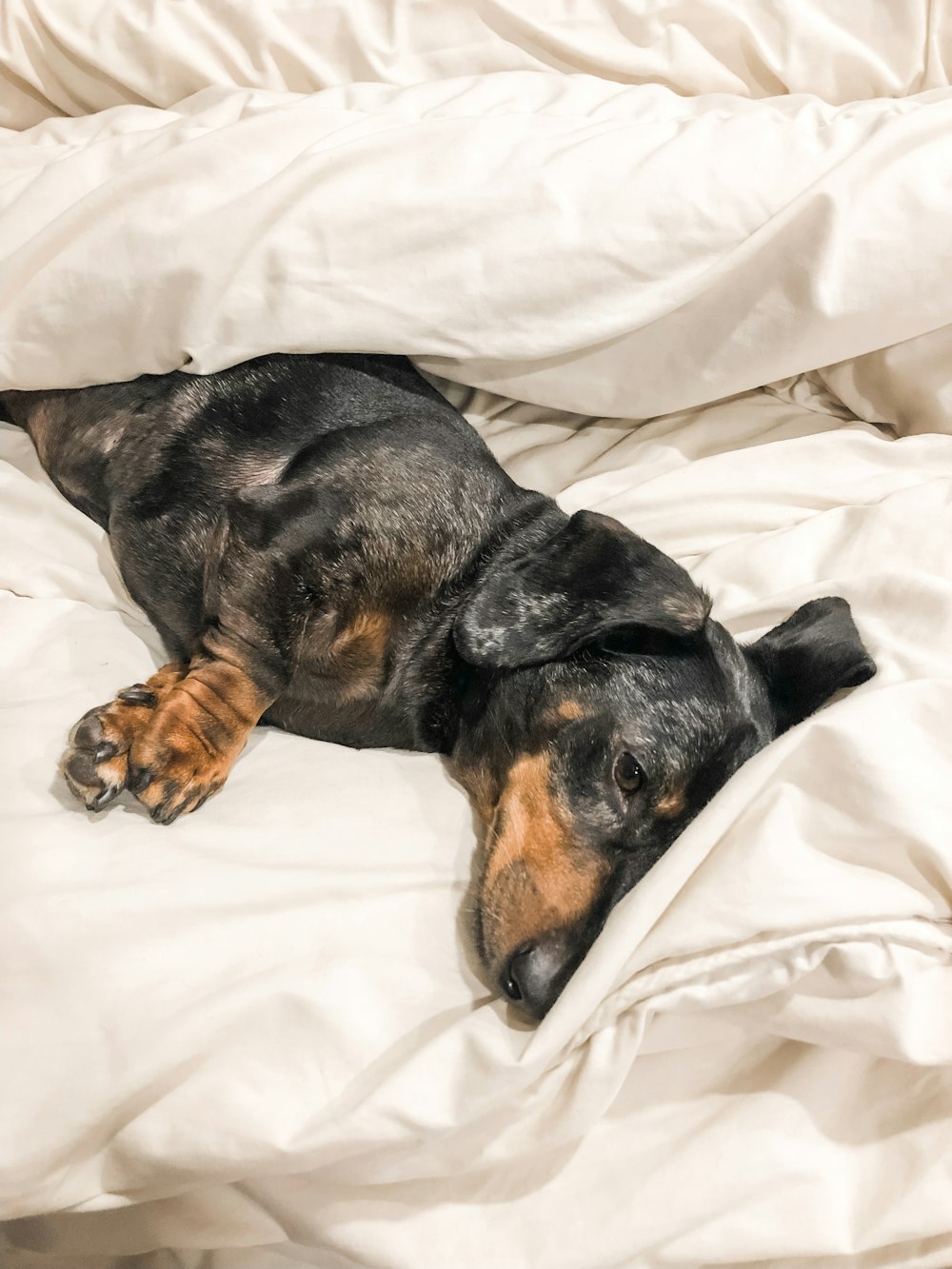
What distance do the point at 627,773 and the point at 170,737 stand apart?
2.33 feet

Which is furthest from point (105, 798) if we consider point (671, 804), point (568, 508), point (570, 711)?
point (568, 508)

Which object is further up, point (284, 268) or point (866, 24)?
point (866, 24)

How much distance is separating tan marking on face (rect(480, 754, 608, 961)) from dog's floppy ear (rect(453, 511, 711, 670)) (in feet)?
0.67

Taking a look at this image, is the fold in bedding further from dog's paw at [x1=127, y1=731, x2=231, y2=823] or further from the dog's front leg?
dog's paw at [x1=127, y1=731, x2=231, y2=823]

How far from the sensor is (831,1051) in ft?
3.99

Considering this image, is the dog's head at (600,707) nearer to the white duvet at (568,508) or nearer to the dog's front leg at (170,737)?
the white duvet at (568,508)

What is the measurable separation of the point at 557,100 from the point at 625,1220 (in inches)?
78.9

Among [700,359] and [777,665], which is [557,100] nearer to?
[700,359]

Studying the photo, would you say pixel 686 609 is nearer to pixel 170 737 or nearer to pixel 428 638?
pixel 428 638

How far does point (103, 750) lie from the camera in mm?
1312

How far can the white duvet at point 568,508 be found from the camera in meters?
1.11

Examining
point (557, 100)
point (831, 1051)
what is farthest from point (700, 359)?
point (831, 1051)

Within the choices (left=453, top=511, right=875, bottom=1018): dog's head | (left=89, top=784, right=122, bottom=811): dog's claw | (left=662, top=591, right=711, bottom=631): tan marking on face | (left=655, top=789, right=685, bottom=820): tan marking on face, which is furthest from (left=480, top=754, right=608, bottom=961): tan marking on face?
(left=89, top=784, right=122, bottom=811): dog's claw

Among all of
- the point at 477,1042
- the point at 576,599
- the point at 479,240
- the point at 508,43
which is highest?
the point at 508,43
